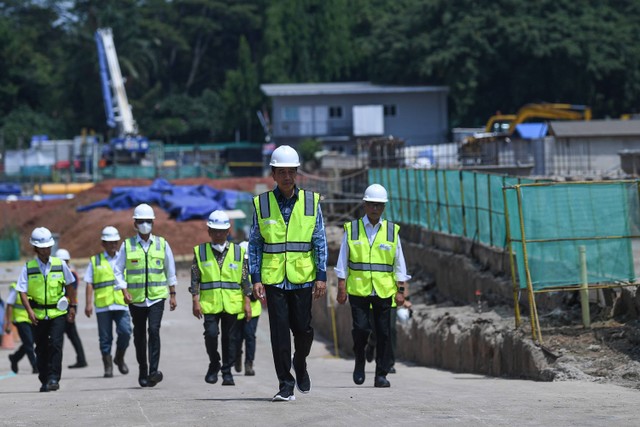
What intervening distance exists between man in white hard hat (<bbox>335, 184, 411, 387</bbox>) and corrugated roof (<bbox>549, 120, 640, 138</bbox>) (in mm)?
35409

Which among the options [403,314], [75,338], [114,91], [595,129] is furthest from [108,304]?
[114,91]

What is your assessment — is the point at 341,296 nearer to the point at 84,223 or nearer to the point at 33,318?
the point at 33,318

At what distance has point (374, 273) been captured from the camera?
Answer: 39.1 feet

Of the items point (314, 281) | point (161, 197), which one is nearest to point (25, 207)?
point (161, 197)

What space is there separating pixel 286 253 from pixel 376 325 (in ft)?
8.13

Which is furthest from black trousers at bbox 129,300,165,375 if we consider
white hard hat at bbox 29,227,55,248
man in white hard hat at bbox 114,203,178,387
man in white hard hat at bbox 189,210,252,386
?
white hard hat at bbox 29,227,55,248

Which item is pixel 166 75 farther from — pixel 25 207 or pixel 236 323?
pixel 236 323

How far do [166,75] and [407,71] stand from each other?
29731 millimetres

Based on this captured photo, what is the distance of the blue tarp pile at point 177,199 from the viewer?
47.5 metres

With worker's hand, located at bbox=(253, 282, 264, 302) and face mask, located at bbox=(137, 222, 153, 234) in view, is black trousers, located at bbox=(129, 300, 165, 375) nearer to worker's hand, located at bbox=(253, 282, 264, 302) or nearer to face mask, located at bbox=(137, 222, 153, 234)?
face mask, located at bbox=(137, 222, 153, 234)

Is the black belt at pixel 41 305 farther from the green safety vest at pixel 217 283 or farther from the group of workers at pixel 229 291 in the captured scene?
the green safety vest at pixel 217 283

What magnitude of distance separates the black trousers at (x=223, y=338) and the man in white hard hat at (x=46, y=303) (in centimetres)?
168

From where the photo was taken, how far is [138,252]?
13234 mm

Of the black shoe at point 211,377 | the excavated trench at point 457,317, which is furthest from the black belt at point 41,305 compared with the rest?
the excavated trench at point 457,317
